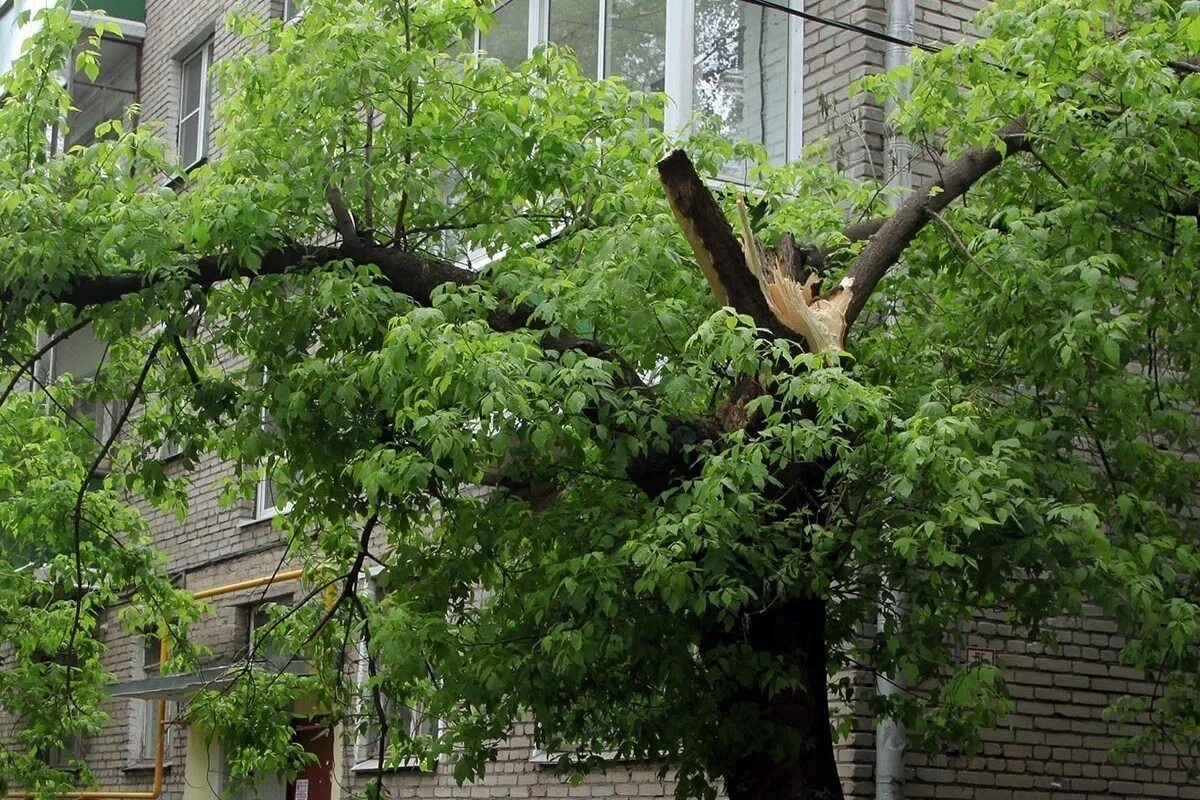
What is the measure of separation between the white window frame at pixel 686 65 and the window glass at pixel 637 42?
0.05 m

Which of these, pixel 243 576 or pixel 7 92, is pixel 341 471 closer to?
pixel 7 92

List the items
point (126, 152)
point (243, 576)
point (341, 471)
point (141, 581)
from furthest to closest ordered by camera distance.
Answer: point (243, 576) < point (141, 581) < point (126, 152) < point (341, 471)

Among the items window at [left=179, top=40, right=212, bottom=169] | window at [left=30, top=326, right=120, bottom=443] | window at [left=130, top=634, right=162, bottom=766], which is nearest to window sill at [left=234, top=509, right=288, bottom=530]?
window at [left=130, top=634, right=162, bottom=766]

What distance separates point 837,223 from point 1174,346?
5.26ft

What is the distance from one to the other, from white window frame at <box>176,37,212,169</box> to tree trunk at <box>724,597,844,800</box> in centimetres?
1242

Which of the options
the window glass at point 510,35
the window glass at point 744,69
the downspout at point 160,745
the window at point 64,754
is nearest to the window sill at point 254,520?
the downspout at point 160,745

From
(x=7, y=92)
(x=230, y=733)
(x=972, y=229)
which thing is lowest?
(x=230, y=733)

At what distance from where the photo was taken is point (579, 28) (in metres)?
11.4

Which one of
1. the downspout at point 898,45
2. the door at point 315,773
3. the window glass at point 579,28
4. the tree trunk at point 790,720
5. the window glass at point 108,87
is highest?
the window glass at point 108,87

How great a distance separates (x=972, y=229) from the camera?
790cm

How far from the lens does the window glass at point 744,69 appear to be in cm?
1095

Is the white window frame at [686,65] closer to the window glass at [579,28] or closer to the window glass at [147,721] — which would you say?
the window glass at [579,28]

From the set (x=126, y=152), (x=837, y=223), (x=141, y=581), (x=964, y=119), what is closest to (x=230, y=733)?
(x=141, y=581)

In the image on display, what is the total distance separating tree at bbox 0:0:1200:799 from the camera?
6598 mm
